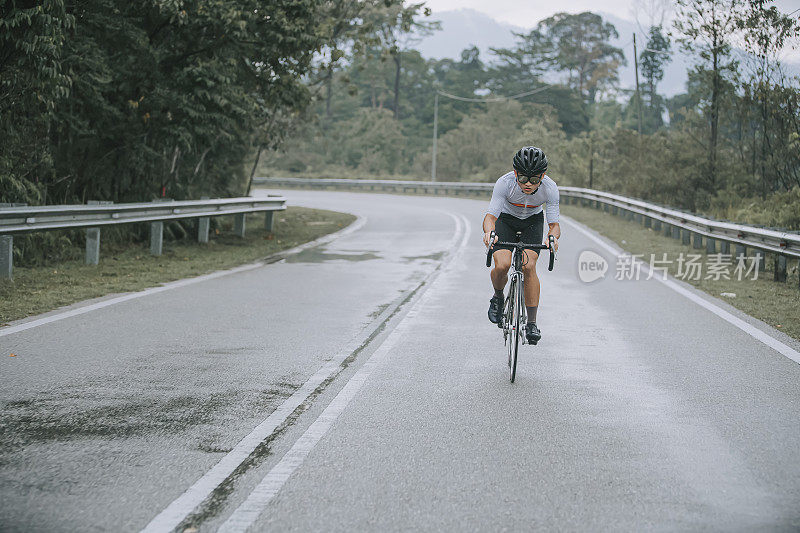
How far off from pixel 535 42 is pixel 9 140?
246 ft

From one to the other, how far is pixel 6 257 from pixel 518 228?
24.6 ft

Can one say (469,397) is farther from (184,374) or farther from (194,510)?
(194,510)

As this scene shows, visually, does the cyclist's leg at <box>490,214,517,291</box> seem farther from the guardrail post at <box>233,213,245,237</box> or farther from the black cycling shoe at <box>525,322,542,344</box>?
the guardrail post at <box>233,213,245,237</box>

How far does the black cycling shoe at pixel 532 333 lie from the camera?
7793 millimetres

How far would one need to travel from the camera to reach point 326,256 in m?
18.6

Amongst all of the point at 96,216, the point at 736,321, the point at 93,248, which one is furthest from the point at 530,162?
the point at 93,248

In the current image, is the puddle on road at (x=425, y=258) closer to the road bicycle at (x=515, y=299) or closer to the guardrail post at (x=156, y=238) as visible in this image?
the guardrail post at (x=156, y=238)

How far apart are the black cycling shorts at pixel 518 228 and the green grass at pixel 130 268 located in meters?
5.30

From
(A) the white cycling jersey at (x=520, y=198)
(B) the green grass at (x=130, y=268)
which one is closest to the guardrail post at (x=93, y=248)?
(B) the green grass at (x=130, y=268)

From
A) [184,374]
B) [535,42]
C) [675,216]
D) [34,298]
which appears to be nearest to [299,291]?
[34,298]

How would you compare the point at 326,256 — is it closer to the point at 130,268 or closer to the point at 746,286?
the point at 130,268

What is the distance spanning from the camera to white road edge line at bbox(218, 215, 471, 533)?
4.33 meters

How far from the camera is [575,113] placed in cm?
8000

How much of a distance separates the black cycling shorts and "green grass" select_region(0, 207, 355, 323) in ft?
17.4
